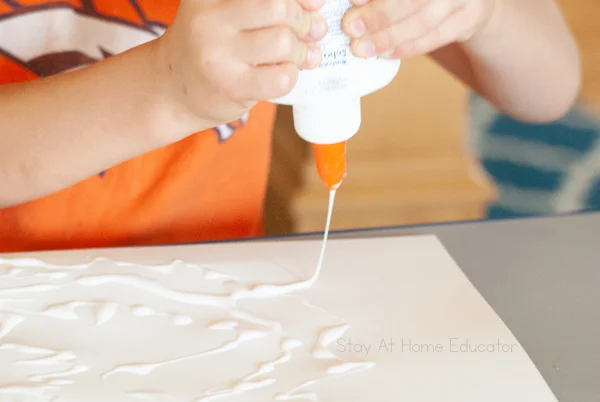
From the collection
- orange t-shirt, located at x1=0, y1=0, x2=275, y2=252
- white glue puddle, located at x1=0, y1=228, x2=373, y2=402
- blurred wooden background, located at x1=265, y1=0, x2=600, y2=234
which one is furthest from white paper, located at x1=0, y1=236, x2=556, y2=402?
blurred wooden background, located at x1=265, y1=0, x2=600, y2=234

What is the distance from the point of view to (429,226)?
450mm

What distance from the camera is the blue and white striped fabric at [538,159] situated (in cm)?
98

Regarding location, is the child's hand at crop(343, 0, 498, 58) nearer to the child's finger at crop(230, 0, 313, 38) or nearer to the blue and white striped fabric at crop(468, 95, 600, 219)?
the child's finger at crop(230, 0, 313, 38)

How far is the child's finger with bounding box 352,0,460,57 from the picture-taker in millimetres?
284

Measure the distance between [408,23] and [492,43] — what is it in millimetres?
128

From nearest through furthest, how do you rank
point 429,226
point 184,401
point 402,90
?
point 184,401 < point 429,226 < point 402,90

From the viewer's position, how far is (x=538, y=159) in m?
1.01

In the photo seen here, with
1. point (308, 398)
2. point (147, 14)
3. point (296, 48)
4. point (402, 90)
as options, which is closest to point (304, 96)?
point (296, 48)

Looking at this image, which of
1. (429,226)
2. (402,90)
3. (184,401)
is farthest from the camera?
(402,90)

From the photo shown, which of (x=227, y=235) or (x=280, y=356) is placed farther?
(x=227, y=235)

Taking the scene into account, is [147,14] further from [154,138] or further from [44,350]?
[44,350]

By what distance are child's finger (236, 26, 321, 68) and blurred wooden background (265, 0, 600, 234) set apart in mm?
715

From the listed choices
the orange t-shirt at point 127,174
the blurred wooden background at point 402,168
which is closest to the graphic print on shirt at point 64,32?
the orange t-shirt at point 127,174

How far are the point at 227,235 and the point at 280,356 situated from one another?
258 millimetres
